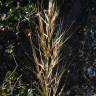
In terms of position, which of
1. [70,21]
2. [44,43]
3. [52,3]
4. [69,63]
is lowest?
[69,63]

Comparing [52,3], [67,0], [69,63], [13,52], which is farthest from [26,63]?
[52,3]

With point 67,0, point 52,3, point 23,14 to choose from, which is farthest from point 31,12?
point 52,3

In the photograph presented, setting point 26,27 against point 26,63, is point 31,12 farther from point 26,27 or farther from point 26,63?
point 26,63

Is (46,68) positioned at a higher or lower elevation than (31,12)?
higher

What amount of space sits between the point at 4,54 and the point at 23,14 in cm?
50

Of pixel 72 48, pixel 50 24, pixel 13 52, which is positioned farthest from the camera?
pixel 72 48

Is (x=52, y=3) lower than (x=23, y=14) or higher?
higher

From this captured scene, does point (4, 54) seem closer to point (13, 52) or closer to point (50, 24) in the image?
point (13, 52)

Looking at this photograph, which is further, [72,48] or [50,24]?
[72,48]

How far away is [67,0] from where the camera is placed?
4.32 metres

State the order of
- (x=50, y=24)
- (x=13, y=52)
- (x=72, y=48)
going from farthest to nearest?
(x=72, y=48) < (x=13, y=52) < (x=50, y=24)

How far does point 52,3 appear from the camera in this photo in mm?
2008

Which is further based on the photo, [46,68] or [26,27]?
[26,27]

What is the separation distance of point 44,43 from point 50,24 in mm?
107
